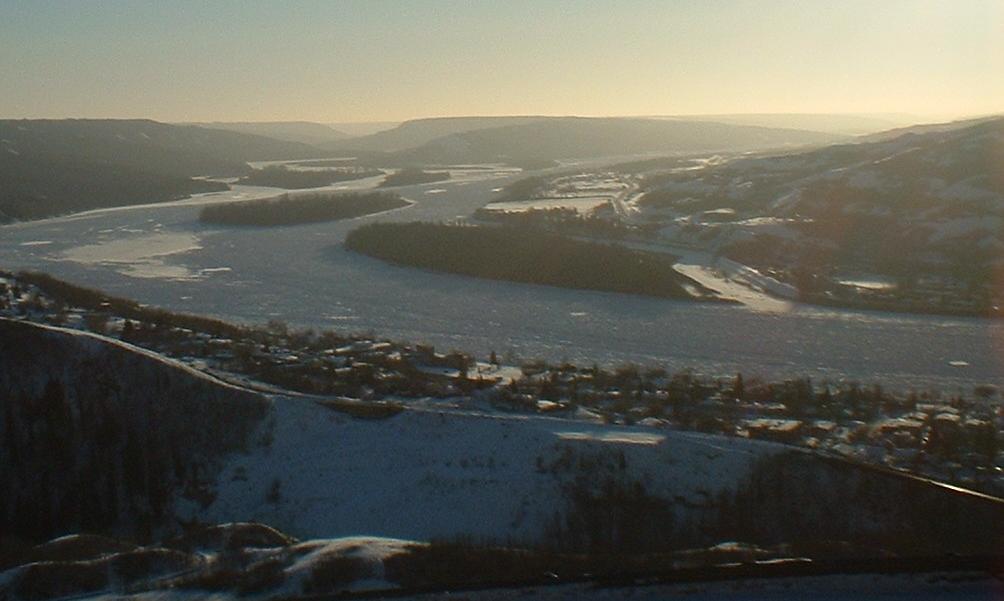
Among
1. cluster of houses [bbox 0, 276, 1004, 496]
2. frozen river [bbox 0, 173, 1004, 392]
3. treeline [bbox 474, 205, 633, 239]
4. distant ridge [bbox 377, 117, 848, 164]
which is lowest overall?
frozen river [bbox 0, 173, 1004, 392]

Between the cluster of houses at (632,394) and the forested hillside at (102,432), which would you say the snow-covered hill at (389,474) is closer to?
the forested hillside at (102,432)

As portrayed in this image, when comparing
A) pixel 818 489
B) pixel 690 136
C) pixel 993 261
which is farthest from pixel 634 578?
pixel 690 136

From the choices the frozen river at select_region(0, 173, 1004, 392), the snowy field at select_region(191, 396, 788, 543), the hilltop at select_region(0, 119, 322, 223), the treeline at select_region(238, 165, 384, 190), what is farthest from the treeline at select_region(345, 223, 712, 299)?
the treeline at select_region(238, 165, 384, 190)

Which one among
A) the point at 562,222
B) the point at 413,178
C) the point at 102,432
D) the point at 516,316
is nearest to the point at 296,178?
the point at 413,178

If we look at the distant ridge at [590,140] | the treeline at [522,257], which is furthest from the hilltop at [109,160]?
the treeline at [522,257]

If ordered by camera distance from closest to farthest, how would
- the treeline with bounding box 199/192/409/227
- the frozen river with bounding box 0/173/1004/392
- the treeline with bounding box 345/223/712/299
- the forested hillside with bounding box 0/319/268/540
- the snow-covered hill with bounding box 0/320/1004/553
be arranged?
the snow-covered hill with bounding box 0/320/1004/553 → the forested hillside with bounding box 0/319/268/540 → the frozen river with bounding box 0/173/1004/392 → the treeline with bounding box 345/223/712/299 → the treeline with bounding box 199/192/409/227

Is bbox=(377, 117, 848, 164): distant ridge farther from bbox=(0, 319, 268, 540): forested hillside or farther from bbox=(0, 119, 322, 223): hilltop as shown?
bbox=(0, 319, 268, 540): forested hillside
